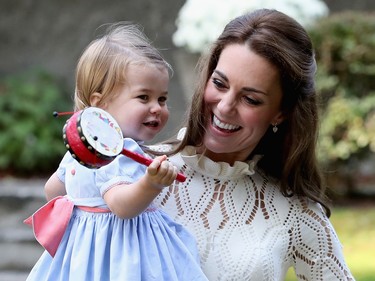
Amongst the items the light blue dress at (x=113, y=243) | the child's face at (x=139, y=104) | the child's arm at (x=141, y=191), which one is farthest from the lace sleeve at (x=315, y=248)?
the child's arm at (x=141, y=191)

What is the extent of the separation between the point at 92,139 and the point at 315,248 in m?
1.11

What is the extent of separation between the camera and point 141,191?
261cm

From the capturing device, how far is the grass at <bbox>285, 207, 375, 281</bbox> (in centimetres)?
630

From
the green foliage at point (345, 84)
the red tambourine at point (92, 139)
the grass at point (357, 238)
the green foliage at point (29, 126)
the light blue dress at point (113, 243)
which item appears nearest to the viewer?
the red tambourine at point (92, 139)

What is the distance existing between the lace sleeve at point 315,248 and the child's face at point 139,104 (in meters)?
0.66

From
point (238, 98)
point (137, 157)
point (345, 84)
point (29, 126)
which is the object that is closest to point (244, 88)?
point (238, 98)

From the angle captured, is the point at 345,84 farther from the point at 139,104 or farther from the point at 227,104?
the point at 139,104

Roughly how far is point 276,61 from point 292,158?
364mm

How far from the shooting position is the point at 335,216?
766 centimetres

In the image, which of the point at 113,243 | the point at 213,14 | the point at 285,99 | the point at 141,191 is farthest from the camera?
the point at 213,14

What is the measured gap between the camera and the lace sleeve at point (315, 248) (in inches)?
128

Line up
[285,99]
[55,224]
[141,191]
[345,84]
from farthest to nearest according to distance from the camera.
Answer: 1. [345,84]
2. [285,99]
3. [55,224]
4. [141,191]

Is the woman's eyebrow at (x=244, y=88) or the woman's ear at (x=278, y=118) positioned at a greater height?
the woman's eyebrow at (x=244, y=88)

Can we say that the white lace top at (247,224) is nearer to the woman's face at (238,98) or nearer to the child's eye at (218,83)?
the woman's face at (238,98)
